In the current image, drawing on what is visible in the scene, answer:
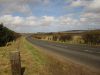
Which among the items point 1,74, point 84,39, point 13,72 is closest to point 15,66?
point 13,72

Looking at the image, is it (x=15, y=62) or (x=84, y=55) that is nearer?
(x=15, y=62)

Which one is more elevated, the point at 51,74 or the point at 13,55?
the point at 13,55

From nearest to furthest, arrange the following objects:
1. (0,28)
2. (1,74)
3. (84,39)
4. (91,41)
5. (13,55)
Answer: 1. (13,55)
2. (1,74)
3. (91,41)
4. (84,39)
5. (0,28)

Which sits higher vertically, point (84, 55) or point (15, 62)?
point (15, 62)

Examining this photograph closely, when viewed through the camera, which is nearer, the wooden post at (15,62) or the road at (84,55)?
the wooden post at (15,62)

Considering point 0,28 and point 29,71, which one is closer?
point 29,71

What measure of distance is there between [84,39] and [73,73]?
40.6 m

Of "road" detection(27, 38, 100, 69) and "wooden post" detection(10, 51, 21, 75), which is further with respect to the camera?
"road" detection(27, 38, 100, 69)

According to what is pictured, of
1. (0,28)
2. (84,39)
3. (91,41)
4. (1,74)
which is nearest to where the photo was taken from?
(1,74)

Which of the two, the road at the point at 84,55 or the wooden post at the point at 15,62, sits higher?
the wooden post at the point at 15,62

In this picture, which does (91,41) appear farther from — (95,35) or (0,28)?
(0,28)

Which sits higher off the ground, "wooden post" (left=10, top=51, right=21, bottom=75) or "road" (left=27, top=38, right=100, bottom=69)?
"wooden post" (left=10, top=51, right=21, bottom=75)

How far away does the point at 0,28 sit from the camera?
58.4 meters

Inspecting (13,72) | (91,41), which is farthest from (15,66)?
(91,41)
